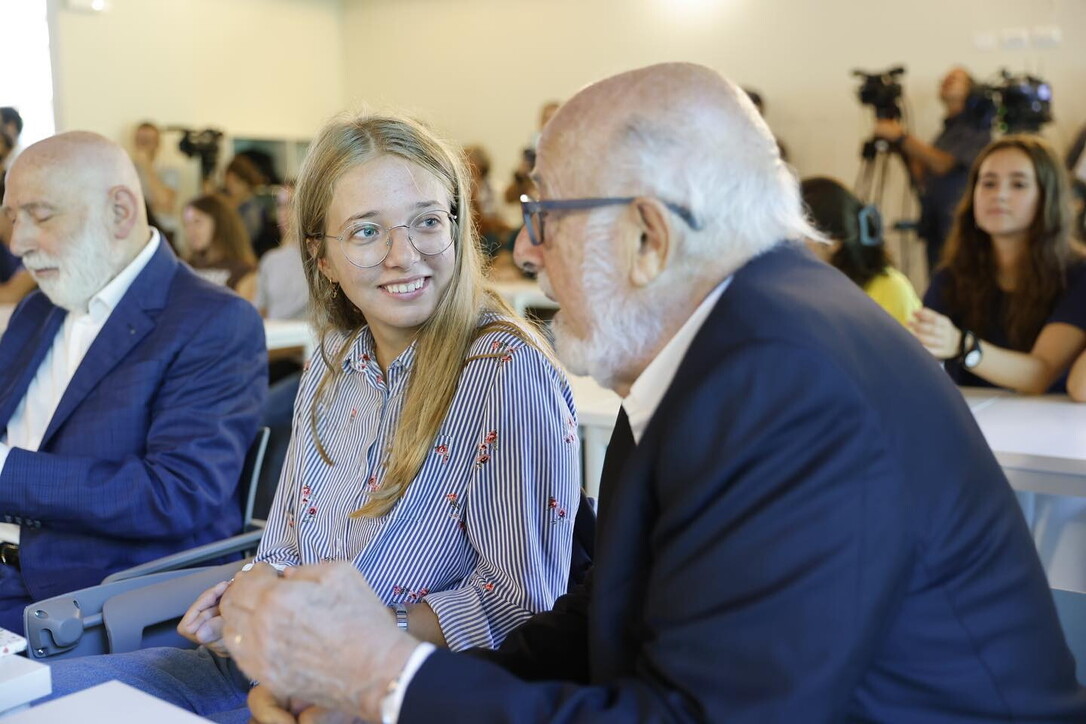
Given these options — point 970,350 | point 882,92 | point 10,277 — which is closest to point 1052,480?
point 970,350

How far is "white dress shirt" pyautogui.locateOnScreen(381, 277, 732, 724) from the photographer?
2.83 ft

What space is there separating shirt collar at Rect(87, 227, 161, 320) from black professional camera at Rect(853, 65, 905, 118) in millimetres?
5102

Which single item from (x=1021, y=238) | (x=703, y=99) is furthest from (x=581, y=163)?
(x=1021, y=238)

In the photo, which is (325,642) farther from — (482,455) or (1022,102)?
(1022,102)

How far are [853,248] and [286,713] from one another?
2.55 m

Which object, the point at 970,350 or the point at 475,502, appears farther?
the point at 970,350

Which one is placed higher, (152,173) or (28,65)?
(28,65)

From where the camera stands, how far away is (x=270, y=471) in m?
2.25

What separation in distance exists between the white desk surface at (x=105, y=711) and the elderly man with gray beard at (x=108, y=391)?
963 mm

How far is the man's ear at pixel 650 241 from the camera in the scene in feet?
2.96

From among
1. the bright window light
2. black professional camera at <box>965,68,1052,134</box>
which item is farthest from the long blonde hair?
the bright window light

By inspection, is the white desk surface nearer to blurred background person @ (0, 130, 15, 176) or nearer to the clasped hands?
the clasped hands

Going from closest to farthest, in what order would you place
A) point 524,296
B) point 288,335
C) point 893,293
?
point 893,293 < point 288,335 < point 524,296

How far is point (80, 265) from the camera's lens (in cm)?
208
